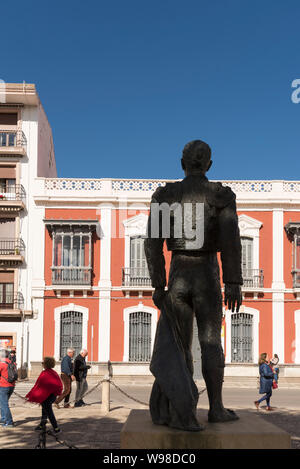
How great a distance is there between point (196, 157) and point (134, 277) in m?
20.6

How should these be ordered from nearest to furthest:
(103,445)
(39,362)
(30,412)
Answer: (103,445)
(30,412)
(39,362)

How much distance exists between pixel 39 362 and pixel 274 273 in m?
10.9

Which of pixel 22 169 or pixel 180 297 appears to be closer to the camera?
pixel 180 297

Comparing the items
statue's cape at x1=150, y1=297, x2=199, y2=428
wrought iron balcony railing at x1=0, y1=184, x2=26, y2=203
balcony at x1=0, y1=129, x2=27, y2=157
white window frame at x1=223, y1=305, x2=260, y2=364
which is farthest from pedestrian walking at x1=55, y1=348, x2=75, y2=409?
balcony at x1=0, y1=129, x2=27, y2=157

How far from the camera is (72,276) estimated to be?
84.3ft

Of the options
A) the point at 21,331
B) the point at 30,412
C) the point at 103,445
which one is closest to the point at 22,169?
the point at 21,331

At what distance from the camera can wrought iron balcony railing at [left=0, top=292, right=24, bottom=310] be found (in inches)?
1009

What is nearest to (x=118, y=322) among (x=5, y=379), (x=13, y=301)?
(x=13, y=301)

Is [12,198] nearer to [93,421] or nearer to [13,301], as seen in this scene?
[13,301]

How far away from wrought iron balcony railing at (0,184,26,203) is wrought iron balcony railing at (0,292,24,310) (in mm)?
4199

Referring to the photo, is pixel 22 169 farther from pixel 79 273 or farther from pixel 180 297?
pixel 180 297

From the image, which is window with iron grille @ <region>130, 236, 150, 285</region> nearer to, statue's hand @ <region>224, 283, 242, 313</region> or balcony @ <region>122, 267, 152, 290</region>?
balcony @ <region>122, 267, 152, 290</region>

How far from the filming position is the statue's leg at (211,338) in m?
5.13

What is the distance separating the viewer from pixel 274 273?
25.9 meters
